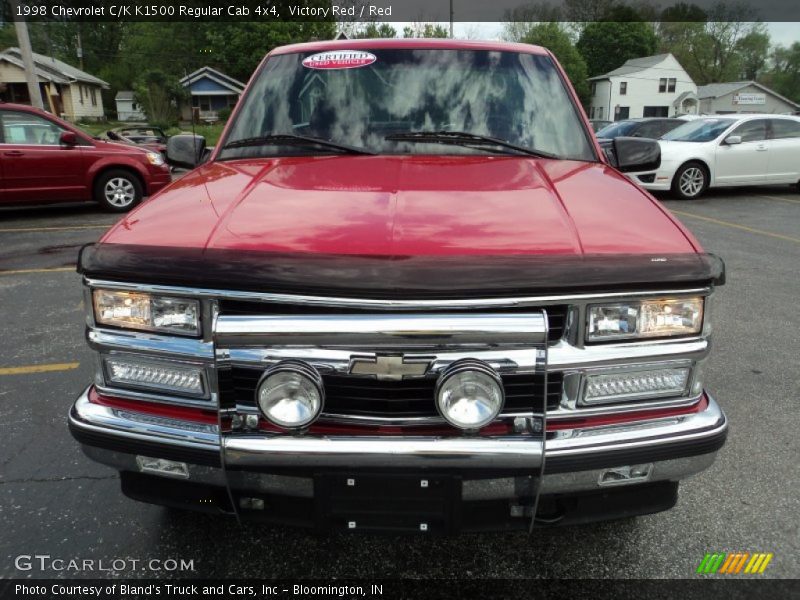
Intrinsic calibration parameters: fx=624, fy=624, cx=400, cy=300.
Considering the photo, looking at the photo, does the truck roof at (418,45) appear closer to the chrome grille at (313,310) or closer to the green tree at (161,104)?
the chrome grille at (313,310)

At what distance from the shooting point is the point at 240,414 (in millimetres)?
1821

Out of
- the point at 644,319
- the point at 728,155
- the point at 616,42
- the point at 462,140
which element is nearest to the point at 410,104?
the point at 462,140

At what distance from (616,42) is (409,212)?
273 ft

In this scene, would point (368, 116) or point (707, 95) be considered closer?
point (368, 116)

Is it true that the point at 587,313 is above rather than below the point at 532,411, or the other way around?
above

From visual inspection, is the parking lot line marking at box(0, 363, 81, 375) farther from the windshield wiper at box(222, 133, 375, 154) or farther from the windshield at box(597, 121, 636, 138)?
the windshield at box(597, 121, 636, 138)

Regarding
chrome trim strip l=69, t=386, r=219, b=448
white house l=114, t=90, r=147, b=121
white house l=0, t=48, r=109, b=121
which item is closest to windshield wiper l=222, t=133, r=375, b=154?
chrome trim strip l=69, t=386, r=219, b=448

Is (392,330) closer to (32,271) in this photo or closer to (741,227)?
(32,271)

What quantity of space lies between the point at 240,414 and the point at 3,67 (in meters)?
48.6

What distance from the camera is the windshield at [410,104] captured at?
289 cm

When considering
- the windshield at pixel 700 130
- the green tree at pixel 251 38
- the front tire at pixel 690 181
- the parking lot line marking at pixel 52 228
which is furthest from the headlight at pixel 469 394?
the green tree at pixel 251 38

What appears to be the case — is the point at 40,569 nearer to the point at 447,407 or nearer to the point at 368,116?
the point at 447,407

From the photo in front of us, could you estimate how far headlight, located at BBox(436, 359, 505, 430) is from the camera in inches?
66.2

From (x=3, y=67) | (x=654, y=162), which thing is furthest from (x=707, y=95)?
(x=654, y=162)
